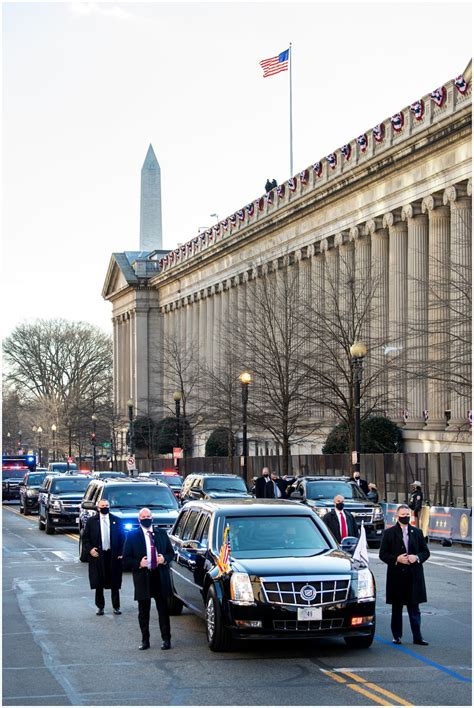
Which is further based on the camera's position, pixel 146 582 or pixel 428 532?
pixel 428 532

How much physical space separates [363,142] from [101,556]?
4545 centimetres

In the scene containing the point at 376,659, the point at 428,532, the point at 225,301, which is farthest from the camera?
the point at 225,301

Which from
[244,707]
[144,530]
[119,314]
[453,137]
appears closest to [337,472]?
[453,137]

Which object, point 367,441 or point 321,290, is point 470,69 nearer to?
point 367,441

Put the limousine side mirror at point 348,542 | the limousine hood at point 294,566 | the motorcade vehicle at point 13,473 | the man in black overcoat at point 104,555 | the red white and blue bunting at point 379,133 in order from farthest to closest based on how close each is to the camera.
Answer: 1. the motorcade vehicle at point 13,473
2. the red white and blue bunting at point 379,133
3. the man in black overcoat at point 104,555
4. the limousine side mirror at point 348,542
5. the limousine hood at point 294,566

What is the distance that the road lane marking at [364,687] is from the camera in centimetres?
1213

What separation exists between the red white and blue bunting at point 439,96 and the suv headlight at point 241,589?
39492mm

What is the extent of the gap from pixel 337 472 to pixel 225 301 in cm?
4111

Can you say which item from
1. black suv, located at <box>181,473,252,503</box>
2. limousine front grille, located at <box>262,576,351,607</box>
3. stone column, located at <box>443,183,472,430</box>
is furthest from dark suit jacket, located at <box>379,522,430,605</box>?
stone column, located at <box>443,183,472,430</box>

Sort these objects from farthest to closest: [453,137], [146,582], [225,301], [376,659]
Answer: [225,301]
[453,137]
[146,582]
[376,659]

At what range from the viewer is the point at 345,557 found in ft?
51.1

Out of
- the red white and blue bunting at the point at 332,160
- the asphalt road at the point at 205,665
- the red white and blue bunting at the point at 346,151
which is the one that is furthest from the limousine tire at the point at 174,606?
the red white and blue bunting at the point at 332,160

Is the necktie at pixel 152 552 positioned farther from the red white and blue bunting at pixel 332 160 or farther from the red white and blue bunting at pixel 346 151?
the red white and blue bunting at pixel 332 160

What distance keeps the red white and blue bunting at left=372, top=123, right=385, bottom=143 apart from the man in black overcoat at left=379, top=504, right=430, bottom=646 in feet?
149
